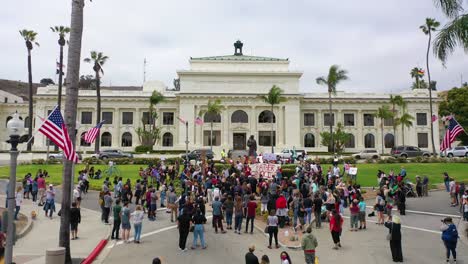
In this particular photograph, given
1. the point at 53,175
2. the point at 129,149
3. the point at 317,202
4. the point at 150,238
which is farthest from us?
the point at 129,149

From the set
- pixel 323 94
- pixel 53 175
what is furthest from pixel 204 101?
pixel 53 175

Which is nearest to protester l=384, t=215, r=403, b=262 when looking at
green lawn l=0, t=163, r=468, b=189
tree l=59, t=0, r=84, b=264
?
tree l=59, t=0, r=84, b=264

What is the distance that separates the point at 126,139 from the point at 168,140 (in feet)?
23.7

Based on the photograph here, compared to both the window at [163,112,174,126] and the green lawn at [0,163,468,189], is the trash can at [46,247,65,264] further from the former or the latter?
the window at [163,112,174,126]

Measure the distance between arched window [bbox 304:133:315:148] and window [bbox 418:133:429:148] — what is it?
1793cm

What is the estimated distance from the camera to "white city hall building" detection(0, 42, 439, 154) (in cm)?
6297

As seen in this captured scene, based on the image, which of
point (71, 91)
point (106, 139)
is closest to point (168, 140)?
point (106, 139)

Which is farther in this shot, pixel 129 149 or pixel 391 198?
pixel 129 149

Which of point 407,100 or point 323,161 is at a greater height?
point 407,100

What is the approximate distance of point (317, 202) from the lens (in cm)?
1681

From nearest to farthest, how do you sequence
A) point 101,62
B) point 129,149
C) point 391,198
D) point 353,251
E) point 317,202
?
1. point 353,251
2. point 317,202
3. point 391,198
4. point 101,62
5. point 129,149

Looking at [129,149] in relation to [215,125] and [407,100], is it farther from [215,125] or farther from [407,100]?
[407,100]

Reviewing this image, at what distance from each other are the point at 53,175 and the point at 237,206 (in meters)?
24.5

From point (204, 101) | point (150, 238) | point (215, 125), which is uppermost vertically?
point (204, 101)
